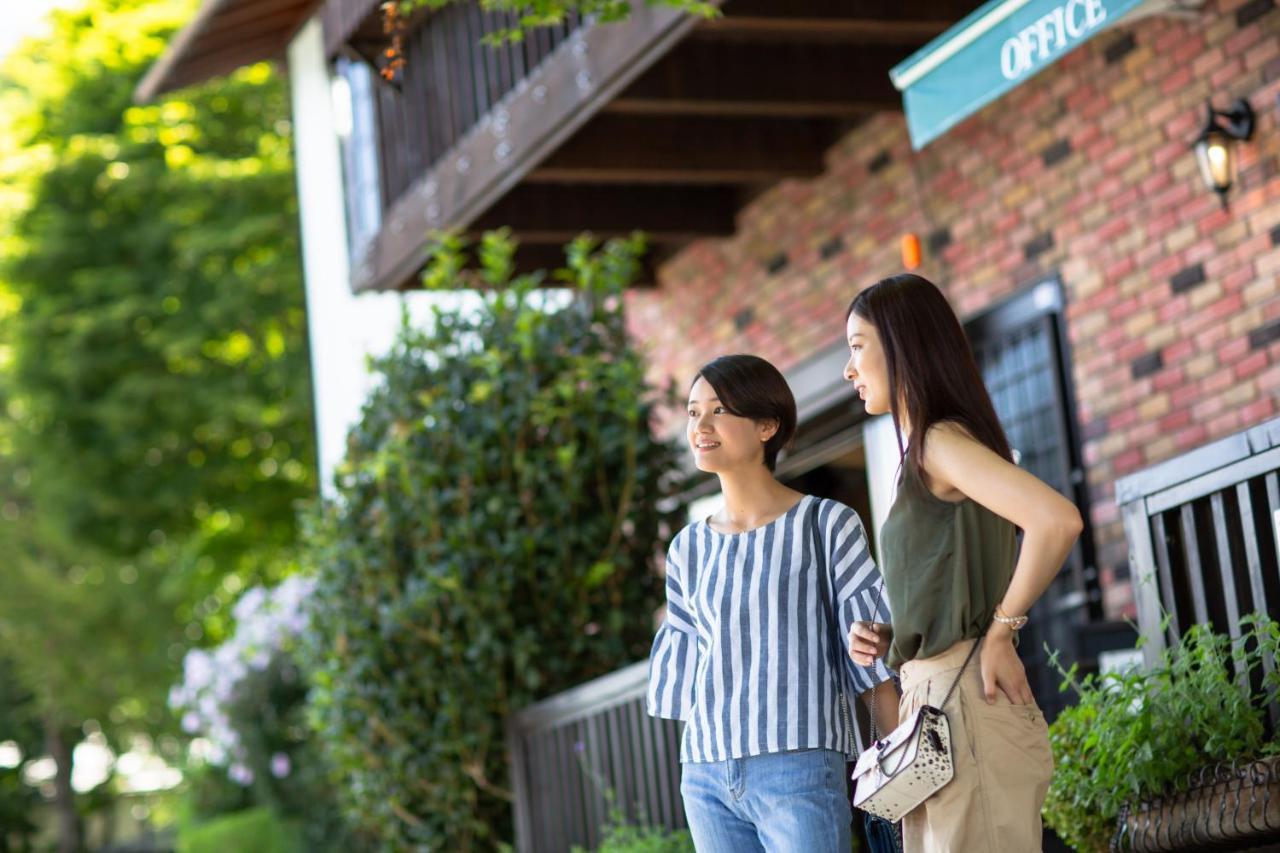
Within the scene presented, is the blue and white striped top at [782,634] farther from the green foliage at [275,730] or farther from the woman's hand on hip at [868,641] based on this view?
the green foliage at [275,730]

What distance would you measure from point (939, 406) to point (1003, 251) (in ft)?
17.1

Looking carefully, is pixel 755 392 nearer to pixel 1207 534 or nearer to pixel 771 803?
pixel 771 803

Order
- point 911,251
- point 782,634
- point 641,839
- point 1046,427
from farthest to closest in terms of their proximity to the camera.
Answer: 1. point 911,251
2. point 1046,427
3. point 641,839
4. point 782,634

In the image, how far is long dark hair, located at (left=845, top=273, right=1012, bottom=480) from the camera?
3098mm

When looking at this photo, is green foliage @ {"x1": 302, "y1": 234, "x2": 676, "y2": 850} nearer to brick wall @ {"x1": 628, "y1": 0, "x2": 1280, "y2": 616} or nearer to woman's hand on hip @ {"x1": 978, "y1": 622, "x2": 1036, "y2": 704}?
brick wall @ {"x1": 628, "y1": 0, "x2": 1280, "y2": 616}

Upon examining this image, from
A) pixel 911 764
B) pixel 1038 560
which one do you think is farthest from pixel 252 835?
pixel 1038 560

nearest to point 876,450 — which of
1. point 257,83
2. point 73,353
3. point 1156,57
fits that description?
point 1156,57

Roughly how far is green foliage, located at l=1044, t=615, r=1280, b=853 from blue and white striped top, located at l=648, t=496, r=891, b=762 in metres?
1.01

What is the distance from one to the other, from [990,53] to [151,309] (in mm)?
15493

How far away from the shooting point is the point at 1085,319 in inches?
299

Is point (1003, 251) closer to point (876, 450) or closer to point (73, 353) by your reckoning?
point (876, 450)

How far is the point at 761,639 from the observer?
11.5ft

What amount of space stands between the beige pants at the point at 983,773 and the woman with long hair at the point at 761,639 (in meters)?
0.30

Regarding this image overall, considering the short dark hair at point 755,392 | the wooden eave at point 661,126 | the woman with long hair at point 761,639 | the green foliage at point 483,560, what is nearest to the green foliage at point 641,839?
the green foliage at point 483,560
